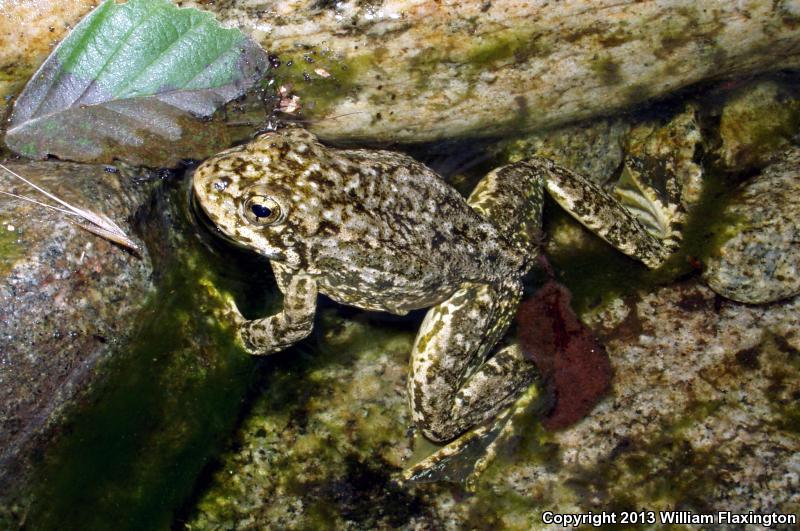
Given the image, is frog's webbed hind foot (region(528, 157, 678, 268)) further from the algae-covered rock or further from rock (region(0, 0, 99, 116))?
rock (region(0, 0, 99, 116))

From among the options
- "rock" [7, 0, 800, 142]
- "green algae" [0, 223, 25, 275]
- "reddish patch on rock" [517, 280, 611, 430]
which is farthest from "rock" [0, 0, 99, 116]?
"reddish patch on rock" [517, 280, 611, 430]

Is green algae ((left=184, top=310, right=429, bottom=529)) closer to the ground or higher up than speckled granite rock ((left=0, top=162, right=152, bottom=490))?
closer to the ground

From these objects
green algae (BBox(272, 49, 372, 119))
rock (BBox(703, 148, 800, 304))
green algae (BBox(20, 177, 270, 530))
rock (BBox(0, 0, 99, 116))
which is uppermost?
rock (BBox(0, 0, 99, 116))

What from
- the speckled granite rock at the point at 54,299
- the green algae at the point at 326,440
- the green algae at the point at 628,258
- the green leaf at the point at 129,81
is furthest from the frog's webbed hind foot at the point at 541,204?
the speckled granite rock at the point at 54,299

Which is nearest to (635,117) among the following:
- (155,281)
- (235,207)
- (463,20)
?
(463,20)

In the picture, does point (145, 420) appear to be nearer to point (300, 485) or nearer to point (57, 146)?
point (300, 485)

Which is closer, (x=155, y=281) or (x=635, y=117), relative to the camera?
(x=155, y=281)

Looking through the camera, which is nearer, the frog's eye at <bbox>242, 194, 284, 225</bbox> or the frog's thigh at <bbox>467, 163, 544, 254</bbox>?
the frog's eye at <bbox>242, 194, 284, 225</bbox>
